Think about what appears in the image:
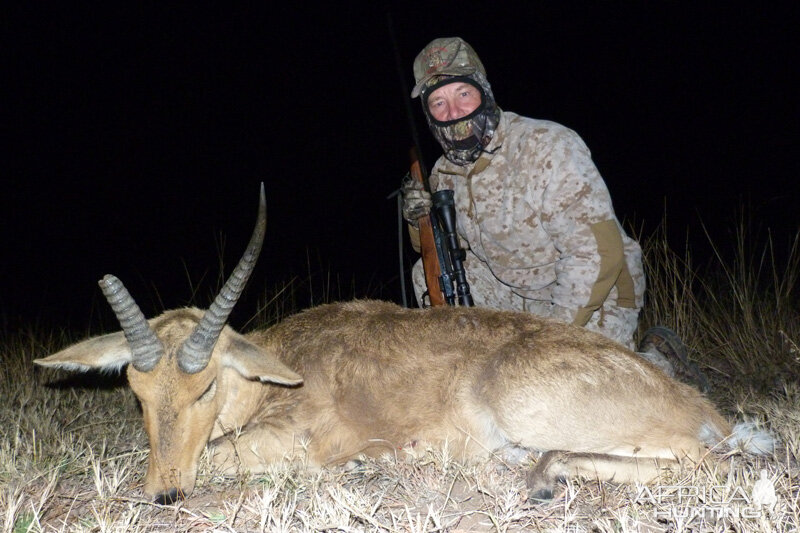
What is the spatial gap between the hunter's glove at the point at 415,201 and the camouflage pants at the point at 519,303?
0.66 metres

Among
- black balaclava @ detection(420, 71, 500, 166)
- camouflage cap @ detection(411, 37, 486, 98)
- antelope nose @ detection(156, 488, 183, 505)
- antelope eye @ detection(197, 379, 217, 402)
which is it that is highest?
camouflage cap @ detection(411, 37, 486, 98)

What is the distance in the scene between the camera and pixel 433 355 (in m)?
3.81

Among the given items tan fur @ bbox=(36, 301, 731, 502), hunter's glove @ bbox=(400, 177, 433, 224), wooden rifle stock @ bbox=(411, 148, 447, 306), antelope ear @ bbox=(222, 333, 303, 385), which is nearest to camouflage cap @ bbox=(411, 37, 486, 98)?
hunter's glove @ bbox=(400, 177, 433, 224)

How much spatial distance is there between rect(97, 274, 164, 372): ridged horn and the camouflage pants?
9.63ft

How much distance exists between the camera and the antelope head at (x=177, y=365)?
3221 mm

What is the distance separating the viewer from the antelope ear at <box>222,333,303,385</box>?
365 centimetres

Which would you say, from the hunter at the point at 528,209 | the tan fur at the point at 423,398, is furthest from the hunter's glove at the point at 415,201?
the tan fur at the point at 423,398

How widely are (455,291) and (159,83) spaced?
40.5 m

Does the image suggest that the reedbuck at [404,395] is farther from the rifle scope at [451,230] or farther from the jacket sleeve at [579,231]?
the rifle scope at [451,230]

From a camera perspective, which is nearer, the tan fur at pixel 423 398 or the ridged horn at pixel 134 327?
the ridged horn at pixel 134 327

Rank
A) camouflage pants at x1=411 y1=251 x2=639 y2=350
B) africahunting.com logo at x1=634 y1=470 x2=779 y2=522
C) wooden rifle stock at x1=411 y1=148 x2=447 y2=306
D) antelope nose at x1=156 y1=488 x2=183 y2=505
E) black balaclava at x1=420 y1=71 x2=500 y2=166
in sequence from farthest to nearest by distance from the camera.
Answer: wooden rifle stock at x1=411 y1=148 x2=447 y2=306 < black balaclava at x1=420 y1=71 x2=500 y2=166 < camouflage pants at x1=411 y1=251 x2=639 y2=350 < antelope nose at x1=156 y1=488 x2=183 y2=505 < africahunting.com logo at x1=634 y1=470 x2=779 y2=522

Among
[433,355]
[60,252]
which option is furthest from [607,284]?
[60,252]

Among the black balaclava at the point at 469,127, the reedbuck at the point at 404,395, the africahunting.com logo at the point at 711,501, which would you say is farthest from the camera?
the black balaclava at the point at 469,127

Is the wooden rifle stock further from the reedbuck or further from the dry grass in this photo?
the dry grass
